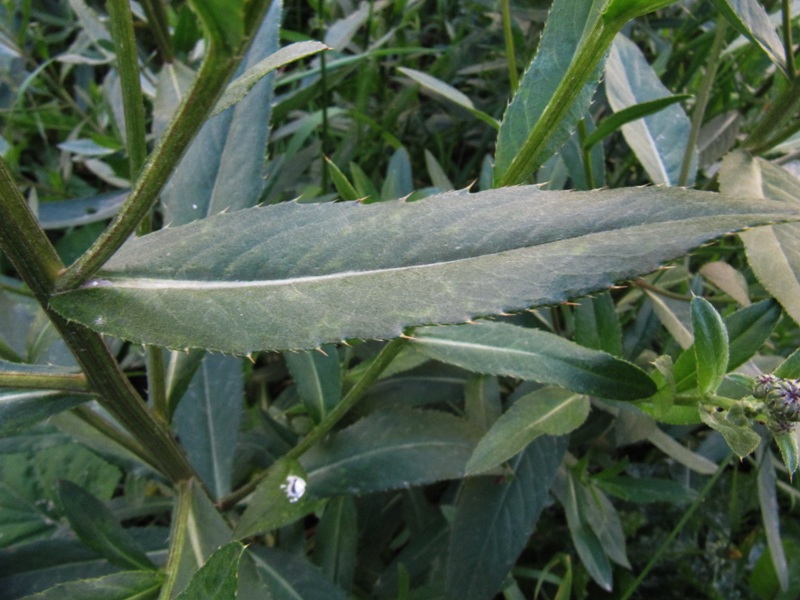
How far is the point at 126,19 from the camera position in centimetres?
55

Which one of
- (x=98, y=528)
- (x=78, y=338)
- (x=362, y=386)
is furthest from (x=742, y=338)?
(x=98, y=528)

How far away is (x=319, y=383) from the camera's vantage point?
1.07 m

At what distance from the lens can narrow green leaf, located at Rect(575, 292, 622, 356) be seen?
→ 95 centimetres

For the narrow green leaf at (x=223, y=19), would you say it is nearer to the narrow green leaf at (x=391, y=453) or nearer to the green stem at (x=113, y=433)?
the green stem at (x=113, y=433)

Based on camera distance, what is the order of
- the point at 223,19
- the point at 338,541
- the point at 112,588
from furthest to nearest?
1. the point at 338,541
2. the point at 112,588
3. the point at 223,19

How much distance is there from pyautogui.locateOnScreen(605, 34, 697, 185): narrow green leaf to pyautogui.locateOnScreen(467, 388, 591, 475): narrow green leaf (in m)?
0.40

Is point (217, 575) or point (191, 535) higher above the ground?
point (217, 575)

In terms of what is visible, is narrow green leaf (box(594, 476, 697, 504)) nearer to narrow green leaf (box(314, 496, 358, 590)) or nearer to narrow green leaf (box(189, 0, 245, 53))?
narrow green leaf (box(314, 496, 358, 590))

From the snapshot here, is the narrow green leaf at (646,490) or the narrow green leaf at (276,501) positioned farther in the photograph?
the narrow green leaf at (646,490)

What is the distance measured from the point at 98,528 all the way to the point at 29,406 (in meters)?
0.29

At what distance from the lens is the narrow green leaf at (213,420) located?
3.56 feet

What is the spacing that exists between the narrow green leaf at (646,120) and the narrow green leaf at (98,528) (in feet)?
2.98

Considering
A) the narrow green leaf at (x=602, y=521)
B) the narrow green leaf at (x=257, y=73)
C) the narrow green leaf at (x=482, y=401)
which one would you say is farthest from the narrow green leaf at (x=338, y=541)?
the narrow green leaf at (x=257, y=73)

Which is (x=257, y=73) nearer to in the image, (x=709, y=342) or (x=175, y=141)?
(x=175, y=141)
